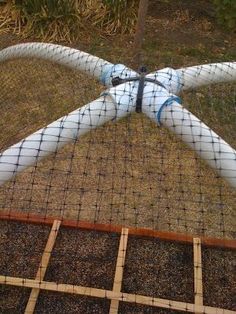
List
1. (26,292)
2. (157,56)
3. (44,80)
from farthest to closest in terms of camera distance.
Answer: (157,56), (44,80), (26,292)

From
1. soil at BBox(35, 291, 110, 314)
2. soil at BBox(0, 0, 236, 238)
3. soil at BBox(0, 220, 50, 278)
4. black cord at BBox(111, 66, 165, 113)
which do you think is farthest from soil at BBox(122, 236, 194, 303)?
black cord at BBox(111, 66, 165, 113)

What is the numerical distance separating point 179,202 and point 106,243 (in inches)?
33.5

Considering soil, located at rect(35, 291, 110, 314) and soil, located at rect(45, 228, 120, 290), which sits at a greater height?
soil, located at rect(45, 228, 120, 290)

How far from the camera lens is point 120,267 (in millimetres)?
2986

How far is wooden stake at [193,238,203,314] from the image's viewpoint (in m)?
2.84

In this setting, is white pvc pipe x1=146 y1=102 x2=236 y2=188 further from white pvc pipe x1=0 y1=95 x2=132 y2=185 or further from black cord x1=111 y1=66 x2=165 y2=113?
white pvc pipe x1=0 y1=95 x2=132 y2=185

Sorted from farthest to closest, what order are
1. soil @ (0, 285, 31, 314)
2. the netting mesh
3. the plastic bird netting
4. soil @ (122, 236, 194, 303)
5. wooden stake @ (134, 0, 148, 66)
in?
wooden stake @ (134, 0, 148, 66) → the netting mesh → soil @ (122, 236, 194, 303) → soil @ (0, 285, 31, 314) → the plastic bird netting

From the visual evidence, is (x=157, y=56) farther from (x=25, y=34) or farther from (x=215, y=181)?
(x=215, y=181)

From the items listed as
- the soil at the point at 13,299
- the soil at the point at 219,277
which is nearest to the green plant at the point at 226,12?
the soil at the point at 219,277

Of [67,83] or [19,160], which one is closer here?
[19,160]

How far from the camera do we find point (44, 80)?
202 inches

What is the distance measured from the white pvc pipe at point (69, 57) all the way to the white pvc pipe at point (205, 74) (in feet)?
1.34

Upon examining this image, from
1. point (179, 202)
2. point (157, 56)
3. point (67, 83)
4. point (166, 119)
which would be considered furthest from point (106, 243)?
point (157, 56)

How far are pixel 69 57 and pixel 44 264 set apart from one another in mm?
1361
